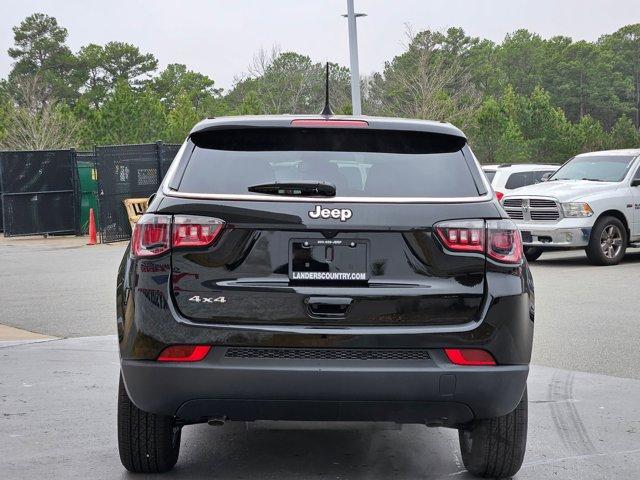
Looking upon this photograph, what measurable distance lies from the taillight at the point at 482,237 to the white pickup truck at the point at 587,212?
13300 mm

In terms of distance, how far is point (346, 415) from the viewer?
4773 mm

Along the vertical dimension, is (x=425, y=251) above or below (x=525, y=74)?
below

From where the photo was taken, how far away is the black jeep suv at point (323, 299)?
4660 mm

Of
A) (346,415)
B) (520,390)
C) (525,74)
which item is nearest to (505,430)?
(520,390)

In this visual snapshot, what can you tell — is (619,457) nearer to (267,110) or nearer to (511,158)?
(511,158)

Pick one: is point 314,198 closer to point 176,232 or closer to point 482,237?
point 176,232

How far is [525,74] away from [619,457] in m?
134

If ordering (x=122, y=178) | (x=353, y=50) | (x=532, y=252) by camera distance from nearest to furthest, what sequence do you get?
(x=532, y=252)
(x=122, y=178)
(x=353, y=50)

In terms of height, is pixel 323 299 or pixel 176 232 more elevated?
pixel 176 232

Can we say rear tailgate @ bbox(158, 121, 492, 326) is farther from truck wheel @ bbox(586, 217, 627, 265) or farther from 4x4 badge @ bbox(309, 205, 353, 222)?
truck wheel @ bbox(586, 217, 627, 265)

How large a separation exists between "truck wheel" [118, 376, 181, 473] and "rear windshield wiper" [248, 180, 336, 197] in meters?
1.21

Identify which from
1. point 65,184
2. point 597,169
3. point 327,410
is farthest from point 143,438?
point 65,184

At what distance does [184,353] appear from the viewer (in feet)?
15.4

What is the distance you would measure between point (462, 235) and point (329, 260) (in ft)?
1.90
